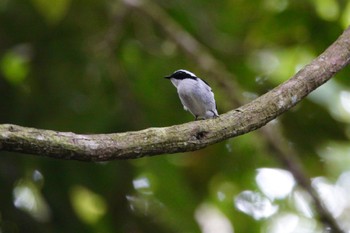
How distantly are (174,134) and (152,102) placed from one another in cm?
319

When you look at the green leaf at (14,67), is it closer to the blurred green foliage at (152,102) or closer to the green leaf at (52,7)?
the blurred green foliage at (152,102)

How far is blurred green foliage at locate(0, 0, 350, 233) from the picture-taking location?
5414 millimetres

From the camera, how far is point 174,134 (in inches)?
103

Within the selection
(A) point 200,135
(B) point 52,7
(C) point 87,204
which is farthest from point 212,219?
(A) point 200,135

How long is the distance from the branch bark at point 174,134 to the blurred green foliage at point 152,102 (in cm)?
229

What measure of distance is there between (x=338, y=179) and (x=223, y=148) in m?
0.99

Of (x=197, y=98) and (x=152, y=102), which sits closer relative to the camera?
(x=197, y=98)

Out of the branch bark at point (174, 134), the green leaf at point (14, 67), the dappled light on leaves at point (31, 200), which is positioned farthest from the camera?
the green leaf at point (14, 67)

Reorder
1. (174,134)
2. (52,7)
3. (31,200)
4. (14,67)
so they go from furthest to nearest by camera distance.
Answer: (14,67) → (31,200) → (52,7) → (174,134)

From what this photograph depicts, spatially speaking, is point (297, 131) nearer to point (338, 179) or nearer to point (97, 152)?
point (338, 179)

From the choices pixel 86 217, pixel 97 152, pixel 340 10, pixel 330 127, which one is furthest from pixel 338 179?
pixel 97 152

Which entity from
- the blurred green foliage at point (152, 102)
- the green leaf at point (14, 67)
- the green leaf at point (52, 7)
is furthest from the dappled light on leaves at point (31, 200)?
the green leaf at point (52, 7)

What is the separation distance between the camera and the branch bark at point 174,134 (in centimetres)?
234

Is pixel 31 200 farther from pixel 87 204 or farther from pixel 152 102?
pixel 152 102
